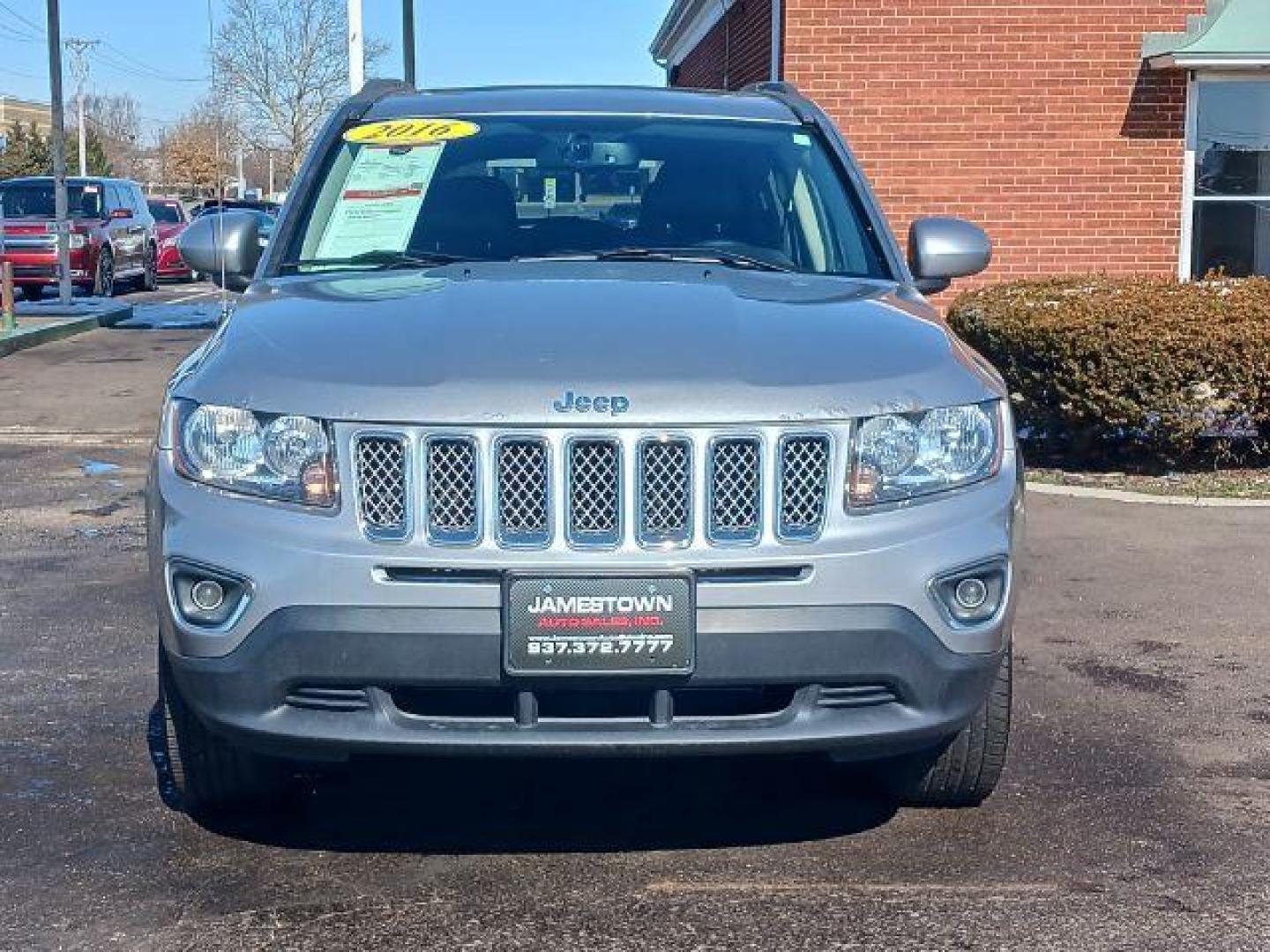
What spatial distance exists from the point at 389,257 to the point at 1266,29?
990 cm

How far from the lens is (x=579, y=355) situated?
149 inches

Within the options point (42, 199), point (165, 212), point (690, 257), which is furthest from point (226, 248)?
point (165, 212)

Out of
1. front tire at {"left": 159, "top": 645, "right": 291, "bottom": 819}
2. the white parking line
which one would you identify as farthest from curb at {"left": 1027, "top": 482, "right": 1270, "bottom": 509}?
the white parking line

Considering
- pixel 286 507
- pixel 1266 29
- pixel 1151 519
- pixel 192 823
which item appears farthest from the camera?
pixel 1266 29

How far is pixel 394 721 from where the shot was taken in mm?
3697

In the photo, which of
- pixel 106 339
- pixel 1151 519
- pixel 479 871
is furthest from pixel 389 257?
pixel 106 339

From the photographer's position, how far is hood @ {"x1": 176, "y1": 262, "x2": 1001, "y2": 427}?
365 cm

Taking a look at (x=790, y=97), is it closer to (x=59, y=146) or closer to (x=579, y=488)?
(x=579, y=488)

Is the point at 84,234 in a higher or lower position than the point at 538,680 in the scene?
lower

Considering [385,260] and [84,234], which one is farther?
[84,234]

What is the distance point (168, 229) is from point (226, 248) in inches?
1129

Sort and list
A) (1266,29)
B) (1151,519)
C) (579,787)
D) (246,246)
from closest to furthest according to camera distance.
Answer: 1. (579,787)
2. (246,246)
3. (1151,519)
4. (1266,29)

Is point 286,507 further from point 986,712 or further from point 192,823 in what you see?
point 986,712

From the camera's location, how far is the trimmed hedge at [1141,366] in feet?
30.5
